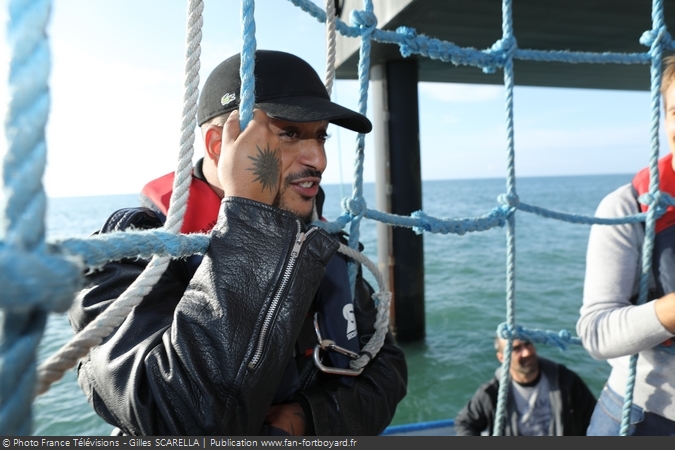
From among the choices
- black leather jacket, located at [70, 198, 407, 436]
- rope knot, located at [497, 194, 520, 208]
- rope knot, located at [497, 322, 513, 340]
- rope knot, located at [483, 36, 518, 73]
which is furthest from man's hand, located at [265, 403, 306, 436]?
rope knot, located at [483, 36, 518, 73]

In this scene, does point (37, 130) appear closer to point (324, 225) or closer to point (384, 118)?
point (324, 225)

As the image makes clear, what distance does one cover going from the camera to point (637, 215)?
3.91ft

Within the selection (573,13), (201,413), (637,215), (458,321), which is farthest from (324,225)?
(458,321)

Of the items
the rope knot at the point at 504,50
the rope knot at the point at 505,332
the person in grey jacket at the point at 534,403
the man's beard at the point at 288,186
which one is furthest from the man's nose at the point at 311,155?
the person in grey jacket at the point at 534,403

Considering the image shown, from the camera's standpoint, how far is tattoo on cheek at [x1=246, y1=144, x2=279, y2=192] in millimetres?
688

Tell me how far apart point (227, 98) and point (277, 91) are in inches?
4.5

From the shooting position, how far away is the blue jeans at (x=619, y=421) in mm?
1152

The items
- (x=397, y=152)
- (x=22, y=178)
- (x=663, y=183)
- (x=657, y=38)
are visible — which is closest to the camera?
(x=22, y=178)

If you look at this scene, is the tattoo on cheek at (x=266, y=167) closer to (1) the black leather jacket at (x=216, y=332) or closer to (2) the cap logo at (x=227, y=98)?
(1) the black leather jacket at (x=216, y=332)

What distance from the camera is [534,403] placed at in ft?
7.27

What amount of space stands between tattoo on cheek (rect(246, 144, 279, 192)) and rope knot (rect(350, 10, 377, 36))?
69 centimetres

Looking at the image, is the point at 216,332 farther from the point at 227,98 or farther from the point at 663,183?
the point at 663,183

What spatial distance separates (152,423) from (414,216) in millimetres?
940

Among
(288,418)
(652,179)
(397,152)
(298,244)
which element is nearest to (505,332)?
(652,179)
